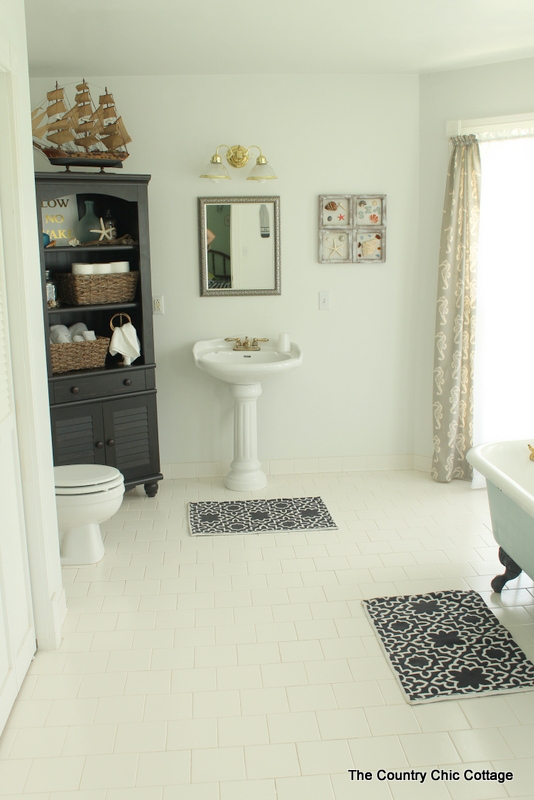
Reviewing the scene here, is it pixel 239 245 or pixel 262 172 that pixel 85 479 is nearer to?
pixel 239 245

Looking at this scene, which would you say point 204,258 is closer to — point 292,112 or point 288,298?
point 288,298

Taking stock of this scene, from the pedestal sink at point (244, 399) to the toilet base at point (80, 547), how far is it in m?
1.22

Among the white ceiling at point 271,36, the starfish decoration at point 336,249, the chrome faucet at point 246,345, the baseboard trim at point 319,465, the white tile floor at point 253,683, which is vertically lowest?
the white tile floor at point 253,683

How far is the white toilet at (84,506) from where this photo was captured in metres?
3.44

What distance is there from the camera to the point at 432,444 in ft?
16.0

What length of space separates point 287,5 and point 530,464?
2.37m

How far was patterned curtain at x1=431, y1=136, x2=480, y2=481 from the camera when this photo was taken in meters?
4.36

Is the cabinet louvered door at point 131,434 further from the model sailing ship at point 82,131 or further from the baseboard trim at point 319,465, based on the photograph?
the model sailing ship at point 82,131

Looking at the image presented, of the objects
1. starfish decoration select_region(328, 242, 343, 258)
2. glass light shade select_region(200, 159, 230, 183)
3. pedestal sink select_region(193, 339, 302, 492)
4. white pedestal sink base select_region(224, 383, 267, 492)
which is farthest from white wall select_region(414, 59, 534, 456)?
glass light shade select_region(200, 159, 230, 183)

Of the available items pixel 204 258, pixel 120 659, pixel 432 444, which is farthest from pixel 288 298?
pixel 120 659

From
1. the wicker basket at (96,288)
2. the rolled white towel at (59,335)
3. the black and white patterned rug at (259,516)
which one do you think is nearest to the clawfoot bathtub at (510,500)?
the black and white patterned rug at (259,516)

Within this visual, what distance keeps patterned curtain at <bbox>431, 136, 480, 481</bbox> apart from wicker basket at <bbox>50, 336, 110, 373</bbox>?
6.76ft

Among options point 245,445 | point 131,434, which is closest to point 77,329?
point 131,434

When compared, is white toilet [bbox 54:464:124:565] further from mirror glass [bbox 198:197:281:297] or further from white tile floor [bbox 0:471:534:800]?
mirror glass [bbox 198:197:281:297]
